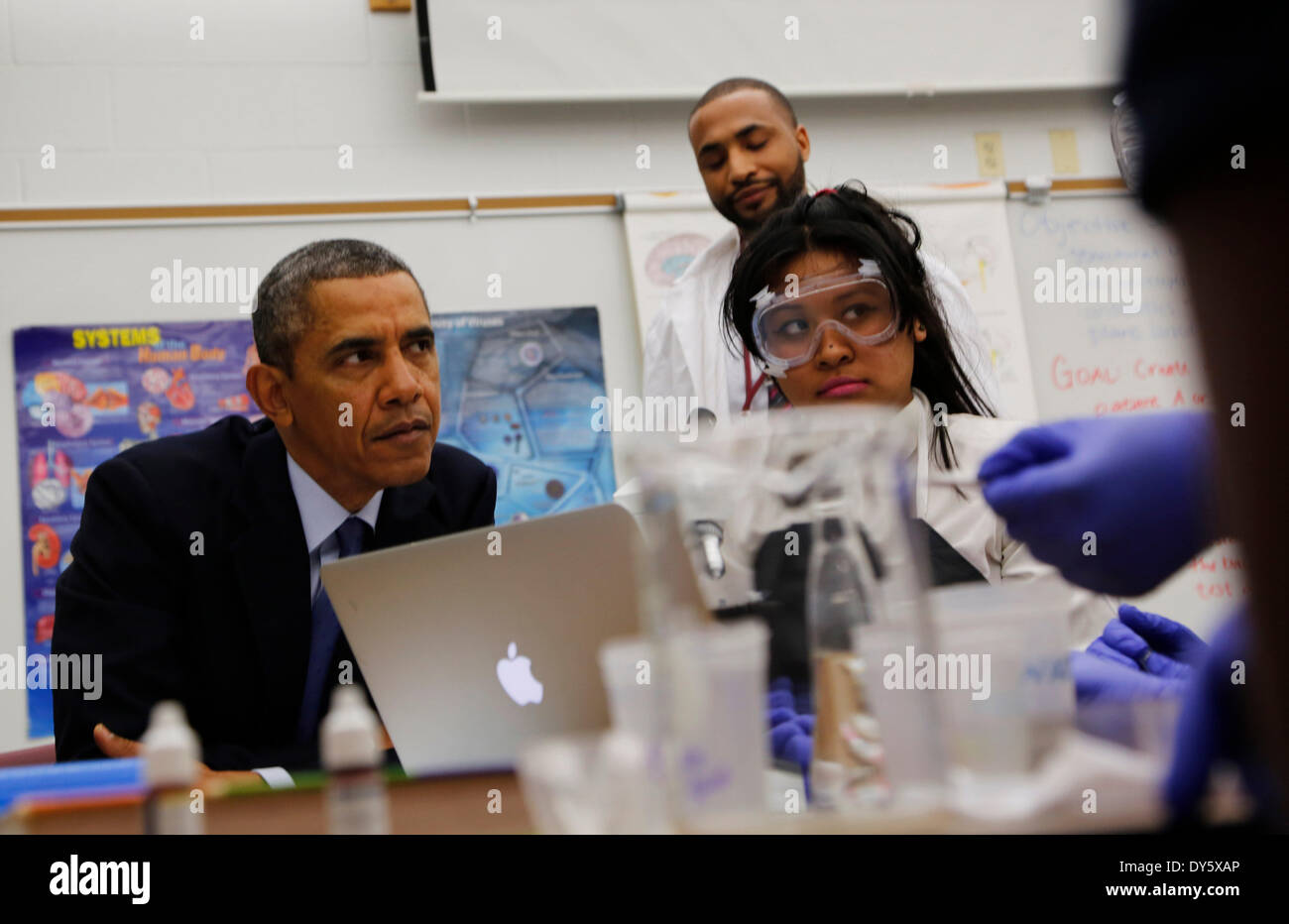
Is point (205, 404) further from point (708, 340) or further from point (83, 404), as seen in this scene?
point (708, 340)

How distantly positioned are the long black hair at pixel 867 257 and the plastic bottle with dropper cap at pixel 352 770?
55.1 inches

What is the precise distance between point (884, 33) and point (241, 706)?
286 cm

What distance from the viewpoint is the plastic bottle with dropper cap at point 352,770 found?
1.85 feet

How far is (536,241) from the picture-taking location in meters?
3.35

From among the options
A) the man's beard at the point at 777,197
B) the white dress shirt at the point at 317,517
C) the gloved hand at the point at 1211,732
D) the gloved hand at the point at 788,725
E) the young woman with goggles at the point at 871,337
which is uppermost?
the man's beard at the point at 777,197

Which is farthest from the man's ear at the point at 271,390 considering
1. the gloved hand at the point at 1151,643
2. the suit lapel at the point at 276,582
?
the gloved hand at the point at 1151,643

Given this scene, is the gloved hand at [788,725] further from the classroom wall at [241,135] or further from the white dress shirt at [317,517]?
the classroom wall at [241,135]

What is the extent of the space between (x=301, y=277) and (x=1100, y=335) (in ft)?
8.46

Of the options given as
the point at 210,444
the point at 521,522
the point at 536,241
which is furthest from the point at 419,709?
the point at 536,241

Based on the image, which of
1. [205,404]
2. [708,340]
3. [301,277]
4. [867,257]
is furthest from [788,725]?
[205,404]

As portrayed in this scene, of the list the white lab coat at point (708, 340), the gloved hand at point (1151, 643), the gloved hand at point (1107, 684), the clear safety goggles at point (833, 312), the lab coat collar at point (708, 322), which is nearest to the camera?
the gloved hand at point (1107, 684)

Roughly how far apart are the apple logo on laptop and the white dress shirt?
0.68 m

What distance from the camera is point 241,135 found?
325 centimetres
